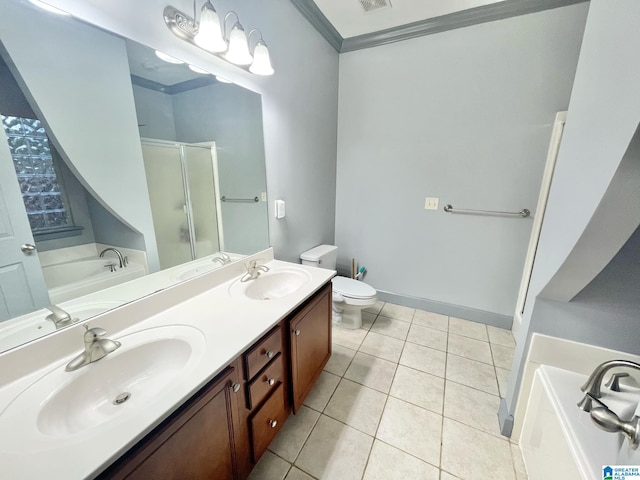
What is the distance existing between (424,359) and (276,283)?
4.17 ft

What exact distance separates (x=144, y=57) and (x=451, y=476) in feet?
7.36

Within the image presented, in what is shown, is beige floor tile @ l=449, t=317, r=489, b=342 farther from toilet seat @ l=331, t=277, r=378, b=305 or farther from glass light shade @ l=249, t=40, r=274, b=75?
glass light shade @ l=249, t=40, r=274, b=75

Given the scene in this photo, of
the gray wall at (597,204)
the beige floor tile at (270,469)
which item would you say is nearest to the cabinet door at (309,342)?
the beige floor tile at (270,469)

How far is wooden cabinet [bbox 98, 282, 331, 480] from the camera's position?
26.2 inches

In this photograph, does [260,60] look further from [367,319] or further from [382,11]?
[367,319]

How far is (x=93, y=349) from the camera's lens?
81cm

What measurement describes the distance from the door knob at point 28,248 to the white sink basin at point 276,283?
797 millimetres

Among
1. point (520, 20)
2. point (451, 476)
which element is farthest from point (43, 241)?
point (520, 20)

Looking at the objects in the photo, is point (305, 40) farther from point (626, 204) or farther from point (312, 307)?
point (626, 204)

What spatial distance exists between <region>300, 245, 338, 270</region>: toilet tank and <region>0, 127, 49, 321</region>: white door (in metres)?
1.57

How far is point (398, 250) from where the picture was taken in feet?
8.60

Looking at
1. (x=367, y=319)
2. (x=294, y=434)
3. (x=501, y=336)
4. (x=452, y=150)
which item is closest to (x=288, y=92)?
(x=452, y=150)

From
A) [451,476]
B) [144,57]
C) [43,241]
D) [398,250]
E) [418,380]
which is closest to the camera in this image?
[43,241]

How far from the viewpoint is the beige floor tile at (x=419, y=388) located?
5.14ft
